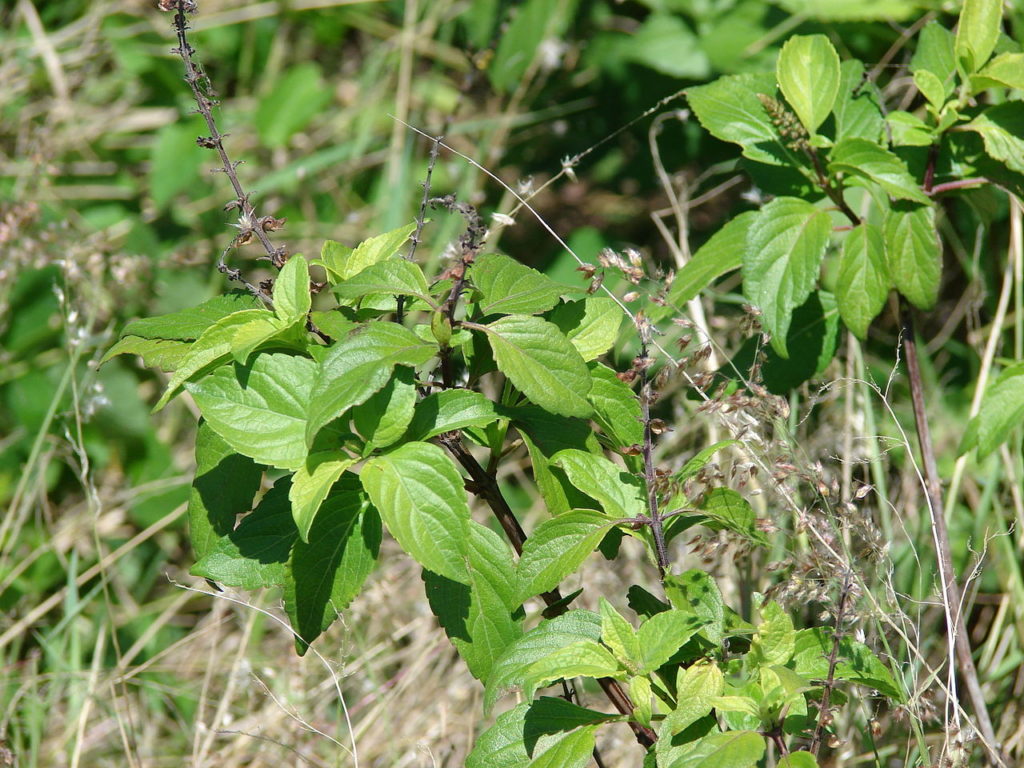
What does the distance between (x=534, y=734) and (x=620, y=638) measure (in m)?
0.15

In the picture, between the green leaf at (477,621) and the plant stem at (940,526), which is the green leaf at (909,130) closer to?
the plant stem at (940,526)

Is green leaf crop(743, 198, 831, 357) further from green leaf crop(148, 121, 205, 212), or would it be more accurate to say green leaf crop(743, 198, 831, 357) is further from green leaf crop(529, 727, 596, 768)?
green leaf crop(148, 121, 205, 212)

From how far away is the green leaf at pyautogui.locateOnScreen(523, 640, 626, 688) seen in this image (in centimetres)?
100

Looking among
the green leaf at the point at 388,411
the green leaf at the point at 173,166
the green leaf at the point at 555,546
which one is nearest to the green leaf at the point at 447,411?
the green leaf at the point at 388,411

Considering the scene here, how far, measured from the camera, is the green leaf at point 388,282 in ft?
3.36

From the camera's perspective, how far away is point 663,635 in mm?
1041

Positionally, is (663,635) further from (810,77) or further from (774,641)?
(810,77)

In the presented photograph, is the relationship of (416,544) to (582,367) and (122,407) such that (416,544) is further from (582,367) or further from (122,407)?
(122,407)

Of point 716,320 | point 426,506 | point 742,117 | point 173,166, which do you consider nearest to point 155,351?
point 426,506

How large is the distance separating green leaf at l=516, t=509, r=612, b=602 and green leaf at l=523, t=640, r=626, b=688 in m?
0.07

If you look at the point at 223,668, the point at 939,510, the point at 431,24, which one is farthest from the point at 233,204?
the point at 431,24

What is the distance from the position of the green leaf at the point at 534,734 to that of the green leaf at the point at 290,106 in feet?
7.92

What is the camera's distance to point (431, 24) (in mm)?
3260

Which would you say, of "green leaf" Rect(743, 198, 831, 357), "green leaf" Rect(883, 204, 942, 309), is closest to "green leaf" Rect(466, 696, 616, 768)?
"green leaf" Rect(743, 198, 831, 357)
